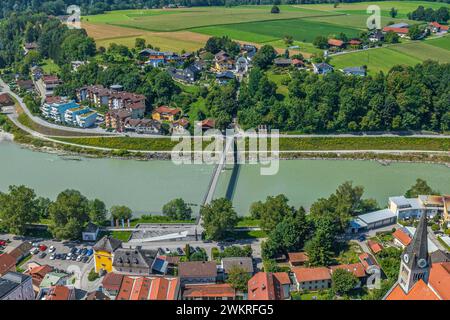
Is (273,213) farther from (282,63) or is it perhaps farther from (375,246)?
(282,63)

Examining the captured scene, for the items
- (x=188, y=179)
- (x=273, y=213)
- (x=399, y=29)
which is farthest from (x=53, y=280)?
(x=399, y=29)

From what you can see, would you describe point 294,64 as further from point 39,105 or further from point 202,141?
point 39,105

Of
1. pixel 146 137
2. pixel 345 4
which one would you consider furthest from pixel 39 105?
pixel 345 4

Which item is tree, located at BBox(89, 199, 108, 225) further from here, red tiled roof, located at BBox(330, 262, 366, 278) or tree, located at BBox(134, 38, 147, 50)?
tree, located at BBox(134, 38, 147, 50)

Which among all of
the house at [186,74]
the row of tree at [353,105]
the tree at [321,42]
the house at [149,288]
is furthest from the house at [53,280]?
the tree at [321,42]

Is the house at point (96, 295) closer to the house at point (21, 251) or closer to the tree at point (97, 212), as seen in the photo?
the house at point (21, 251)

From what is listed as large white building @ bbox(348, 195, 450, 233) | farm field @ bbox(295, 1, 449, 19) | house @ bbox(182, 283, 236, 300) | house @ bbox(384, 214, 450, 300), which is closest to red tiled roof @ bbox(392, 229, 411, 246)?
large white building @ bbox(348, 195, 450, 233)
